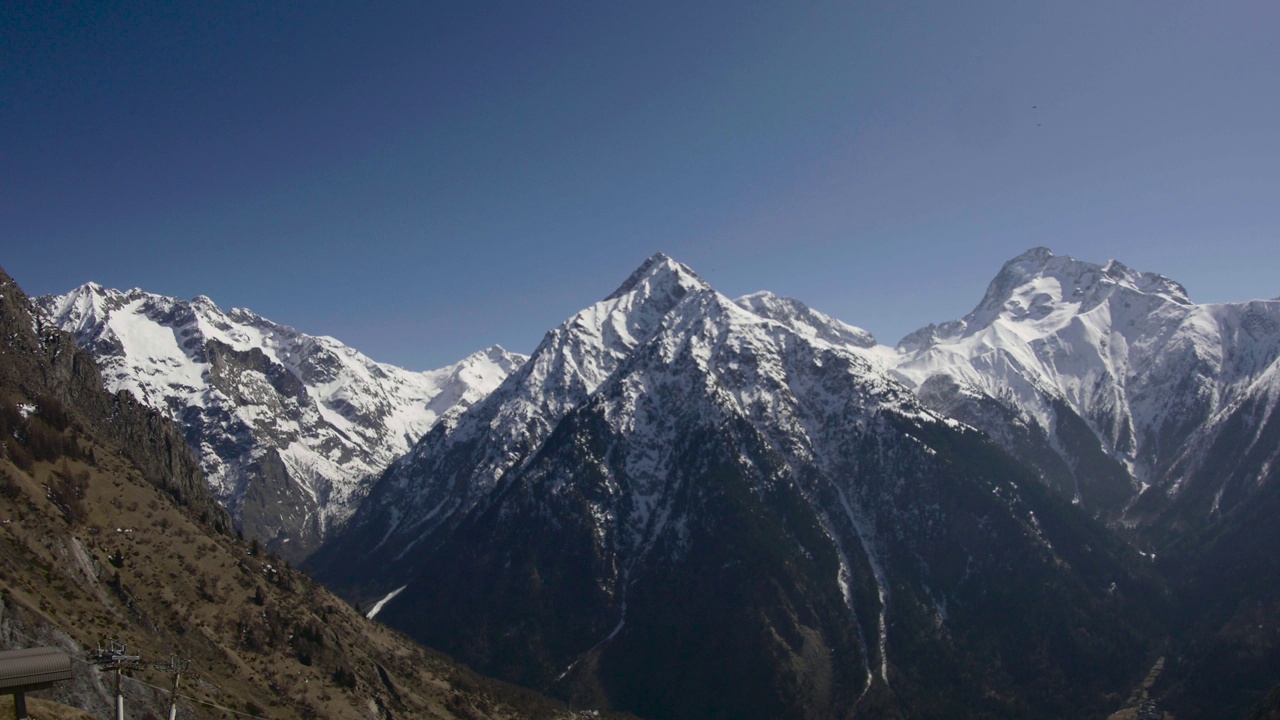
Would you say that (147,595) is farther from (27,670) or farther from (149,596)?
(27,670)

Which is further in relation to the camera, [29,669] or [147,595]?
[147,595]

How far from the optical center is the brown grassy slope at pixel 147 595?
347 feet

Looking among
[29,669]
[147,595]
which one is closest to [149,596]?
[147,595]

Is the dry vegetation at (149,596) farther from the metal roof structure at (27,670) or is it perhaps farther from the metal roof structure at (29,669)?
the metal roof structure at (29,669)

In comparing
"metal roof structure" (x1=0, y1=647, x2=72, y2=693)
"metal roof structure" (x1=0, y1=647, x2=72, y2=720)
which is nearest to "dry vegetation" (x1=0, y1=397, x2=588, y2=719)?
"metal roof structure" (x1=0, y1=647, x2=72, y2=720)

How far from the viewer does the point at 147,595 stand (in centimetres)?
13138

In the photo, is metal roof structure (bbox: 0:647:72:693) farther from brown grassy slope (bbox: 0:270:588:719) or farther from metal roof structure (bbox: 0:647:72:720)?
brown grassy slope (bbox: 0:270:588:719)

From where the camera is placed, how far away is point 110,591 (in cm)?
12338

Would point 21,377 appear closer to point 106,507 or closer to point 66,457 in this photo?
point 66,457

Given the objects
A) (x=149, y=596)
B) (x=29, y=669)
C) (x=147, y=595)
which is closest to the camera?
(x=29, y=669)

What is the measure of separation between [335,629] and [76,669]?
90315 millimetres

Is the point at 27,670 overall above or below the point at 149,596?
above

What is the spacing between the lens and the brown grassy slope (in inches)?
4163

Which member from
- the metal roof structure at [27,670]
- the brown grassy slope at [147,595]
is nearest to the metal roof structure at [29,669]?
the metal roof structure at [27,670]
